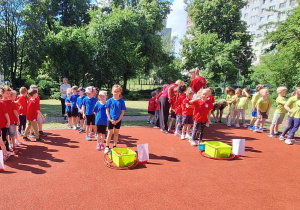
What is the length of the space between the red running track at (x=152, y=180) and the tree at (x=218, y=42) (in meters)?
19.7

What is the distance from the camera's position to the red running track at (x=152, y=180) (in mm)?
3445

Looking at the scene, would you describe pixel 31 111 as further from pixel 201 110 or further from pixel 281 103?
pixel 281 103

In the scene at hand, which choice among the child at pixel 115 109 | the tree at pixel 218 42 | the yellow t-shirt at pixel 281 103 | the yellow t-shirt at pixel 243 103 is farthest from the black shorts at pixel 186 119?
the tree at pixel 218 42

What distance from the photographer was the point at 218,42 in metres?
26.6

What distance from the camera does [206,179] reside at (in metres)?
4.29

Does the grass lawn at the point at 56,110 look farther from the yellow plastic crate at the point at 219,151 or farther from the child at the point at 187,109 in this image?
the yellow plastic crate at the point at 219,151

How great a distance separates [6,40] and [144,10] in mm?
15888

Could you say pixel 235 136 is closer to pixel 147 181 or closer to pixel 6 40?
pixel 147 181

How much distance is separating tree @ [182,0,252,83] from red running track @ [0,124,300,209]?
64.5ft

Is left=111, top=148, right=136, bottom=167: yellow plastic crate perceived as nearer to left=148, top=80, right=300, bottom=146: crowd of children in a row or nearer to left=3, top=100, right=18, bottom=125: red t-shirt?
left=148, top=80, right=300, bottom=146: crowd of children in a row

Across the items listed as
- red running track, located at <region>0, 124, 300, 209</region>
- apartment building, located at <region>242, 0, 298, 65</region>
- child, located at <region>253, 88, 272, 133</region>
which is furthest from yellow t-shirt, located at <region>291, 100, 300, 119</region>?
apartment building, located at <region>242, 0, 298, 65</region>

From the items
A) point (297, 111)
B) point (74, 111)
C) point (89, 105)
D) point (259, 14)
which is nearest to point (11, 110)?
point (89, 105)

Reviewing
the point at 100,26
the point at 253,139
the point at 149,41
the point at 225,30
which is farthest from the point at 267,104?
the point at 225,30

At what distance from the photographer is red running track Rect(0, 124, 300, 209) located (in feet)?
11.3
